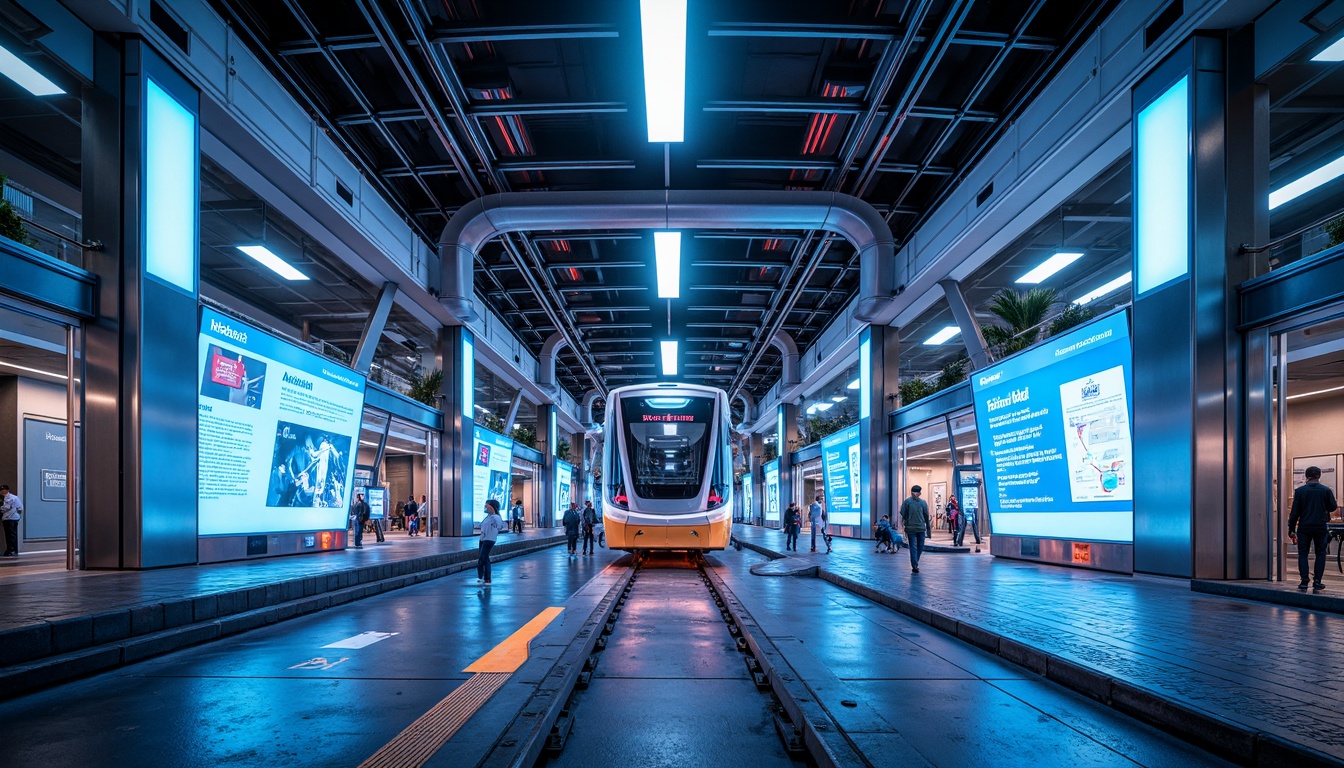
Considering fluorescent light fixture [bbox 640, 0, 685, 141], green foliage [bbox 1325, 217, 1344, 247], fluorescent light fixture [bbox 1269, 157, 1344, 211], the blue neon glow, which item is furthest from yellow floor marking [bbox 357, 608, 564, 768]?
fluorescent light fixture [bbox 1269, 157, 1344, 211]

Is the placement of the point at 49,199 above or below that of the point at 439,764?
above

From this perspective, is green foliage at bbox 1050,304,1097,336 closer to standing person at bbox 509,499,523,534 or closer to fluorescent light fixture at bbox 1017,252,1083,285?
fluorescent light fixture at bbox 1017,252,1083,285

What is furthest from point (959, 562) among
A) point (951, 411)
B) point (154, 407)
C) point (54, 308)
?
point (54, 308)

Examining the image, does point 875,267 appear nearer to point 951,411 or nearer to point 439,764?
point 951,411

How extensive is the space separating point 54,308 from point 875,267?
14.1 m

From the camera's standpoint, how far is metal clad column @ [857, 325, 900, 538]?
73.5 feet

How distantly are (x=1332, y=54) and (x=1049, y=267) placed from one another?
8429 millimetres

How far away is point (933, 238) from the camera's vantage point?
1727cm

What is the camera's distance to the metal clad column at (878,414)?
22.4 m

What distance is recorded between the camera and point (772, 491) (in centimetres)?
4081

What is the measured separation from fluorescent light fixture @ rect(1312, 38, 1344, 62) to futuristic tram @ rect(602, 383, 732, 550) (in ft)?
34.3

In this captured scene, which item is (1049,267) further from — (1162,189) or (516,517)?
(516,517)

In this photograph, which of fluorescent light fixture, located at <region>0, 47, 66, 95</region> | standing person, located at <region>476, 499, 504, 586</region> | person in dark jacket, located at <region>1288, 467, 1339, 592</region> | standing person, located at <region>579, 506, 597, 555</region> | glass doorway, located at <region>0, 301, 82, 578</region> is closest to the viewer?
person in dark jacket, located at <region>1288, 467, 1339, 592</region>

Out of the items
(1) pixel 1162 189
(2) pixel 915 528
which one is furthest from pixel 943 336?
(1) pixel 1162 189
